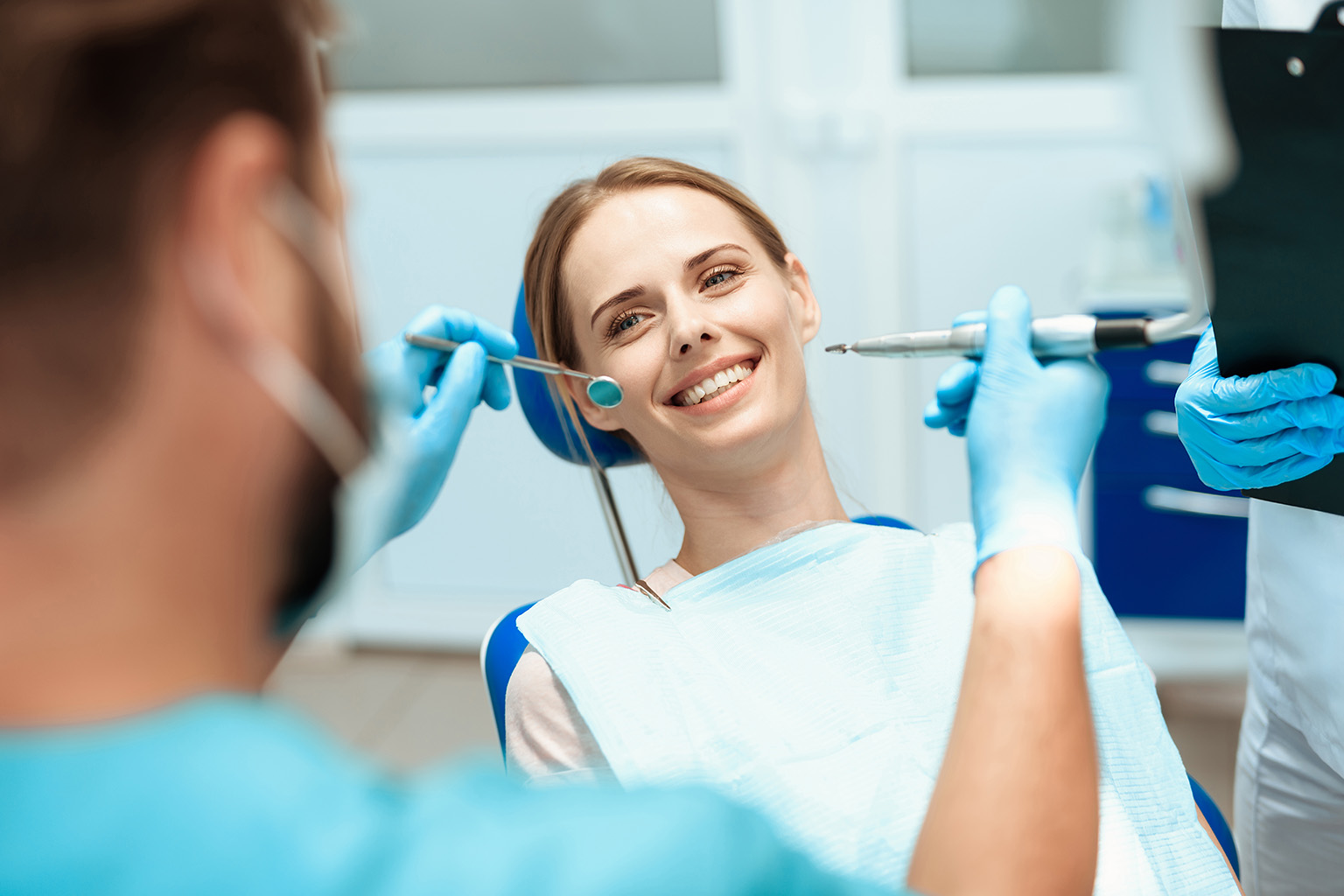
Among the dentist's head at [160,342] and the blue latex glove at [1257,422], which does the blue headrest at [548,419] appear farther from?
the dentist's head at [160,342]

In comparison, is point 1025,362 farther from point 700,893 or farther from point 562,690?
point 700,893

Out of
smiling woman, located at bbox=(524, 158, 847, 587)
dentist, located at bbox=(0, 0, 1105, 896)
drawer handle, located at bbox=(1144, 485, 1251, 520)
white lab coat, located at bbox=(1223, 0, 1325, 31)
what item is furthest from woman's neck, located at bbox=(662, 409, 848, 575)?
drawer handle, located at bbox=(1144, 485, 1251, 520)

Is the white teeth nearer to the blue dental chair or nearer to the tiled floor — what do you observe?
the blue dental chair

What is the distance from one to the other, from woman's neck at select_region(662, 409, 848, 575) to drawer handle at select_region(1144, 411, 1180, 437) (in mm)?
1147

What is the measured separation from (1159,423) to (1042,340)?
131 centimetres

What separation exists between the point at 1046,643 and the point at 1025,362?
34 cm

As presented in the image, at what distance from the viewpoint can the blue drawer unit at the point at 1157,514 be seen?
2.13 m

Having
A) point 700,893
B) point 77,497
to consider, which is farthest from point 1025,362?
point 77,497

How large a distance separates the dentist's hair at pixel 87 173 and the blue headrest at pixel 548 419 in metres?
0.86

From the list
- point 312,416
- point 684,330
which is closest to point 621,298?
point 684,330

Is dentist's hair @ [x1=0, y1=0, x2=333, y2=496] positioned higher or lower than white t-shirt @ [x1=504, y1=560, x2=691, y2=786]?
higher

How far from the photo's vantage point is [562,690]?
103 centimetres

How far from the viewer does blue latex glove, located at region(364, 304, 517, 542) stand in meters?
1.06

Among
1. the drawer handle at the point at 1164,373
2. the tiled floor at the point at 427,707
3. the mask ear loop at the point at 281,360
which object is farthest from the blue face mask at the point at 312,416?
the drawer handle at the point at 1164,373
